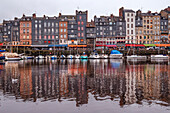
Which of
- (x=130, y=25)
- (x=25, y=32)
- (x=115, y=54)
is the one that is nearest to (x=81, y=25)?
(x=115, y=54)

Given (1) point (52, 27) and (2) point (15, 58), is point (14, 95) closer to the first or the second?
(2) point (15, 58)

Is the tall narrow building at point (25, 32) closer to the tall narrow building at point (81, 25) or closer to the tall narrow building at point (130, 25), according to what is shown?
the tall narrow building at point (81, 25)

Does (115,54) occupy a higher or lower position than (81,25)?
lower

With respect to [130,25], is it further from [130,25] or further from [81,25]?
[81,25]

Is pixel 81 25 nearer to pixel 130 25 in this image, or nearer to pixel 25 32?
pixel 130 25

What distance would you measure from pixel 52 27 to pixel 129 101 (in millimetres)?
100861

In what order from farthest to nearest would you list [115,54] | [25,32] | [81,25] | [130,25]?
[130,25] → [25,32] → [81,25] → [115,54]

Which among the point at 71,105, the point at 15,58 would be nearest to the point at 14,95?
the point at 71,105

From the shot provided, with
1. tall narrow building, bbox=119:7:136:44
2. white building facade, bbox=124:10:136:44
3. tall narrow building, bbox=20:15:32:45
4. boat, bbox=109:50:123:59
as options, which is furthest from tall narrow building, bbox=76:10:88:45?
tall narrow building, bbox=20:15:32:45

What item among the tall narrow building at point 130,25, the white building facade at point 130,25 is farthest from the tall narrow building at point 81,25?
the white building facade at point 130,25

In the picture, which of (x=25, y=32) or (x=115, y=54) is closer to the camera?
(x=115, y=54)

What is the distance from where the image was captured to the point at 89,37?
114812 mm

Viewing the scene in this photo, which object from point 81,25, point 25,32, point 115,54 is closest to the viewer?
point 115,54

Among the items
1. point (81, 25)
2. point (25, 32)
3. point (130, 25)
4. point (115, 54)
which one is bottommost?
point (115, 54)
